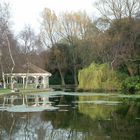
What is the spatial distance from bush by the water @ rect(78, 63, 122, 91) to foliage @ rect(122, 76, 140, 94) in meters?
1.16

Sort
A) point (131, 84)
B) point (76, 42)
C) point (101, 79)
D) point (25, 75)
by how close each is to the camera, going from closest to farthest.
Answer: point (131, 84)
point (101, 79)
point (25, 75)
point (76, 42)

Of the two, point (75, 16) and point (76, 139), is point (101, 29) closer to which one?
point (75, 16)

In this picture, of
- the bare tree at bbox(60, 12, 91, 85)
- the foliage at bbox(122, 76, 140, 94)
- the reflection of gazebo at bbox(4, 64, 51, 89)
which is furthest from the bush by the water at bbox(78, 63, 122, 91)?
the bare tree at bbox(60, 12, 91, 85)

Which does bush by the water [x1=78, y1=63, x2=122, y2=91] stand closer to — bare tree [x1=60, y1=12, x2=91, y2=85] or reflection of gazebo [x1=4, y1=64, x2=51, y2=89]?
reflection of gazebo [x1=4, y1=64, x2=51, y2=89]

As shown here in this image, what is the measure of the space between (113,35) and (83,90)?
9324 mm

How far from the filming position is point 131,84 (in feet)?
171

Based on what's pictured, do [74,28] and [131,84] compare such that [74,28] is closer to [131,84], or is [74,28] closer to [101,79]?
[101,79]

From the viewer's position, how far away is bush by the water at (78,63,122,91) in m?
53.9

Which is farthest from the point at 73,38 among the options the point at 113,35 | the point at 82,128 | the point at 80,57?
the point at 82,128

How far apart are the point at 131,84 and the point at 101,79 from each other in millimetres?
4474

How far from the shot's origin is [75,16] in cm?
7925

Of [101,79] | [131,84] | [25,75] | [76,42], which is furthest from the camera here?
[76,42]

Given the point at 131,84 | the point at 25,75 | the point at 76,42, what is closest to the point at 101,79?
the point at 131,84

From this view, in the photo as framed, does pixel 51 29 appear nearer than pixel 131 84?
No
